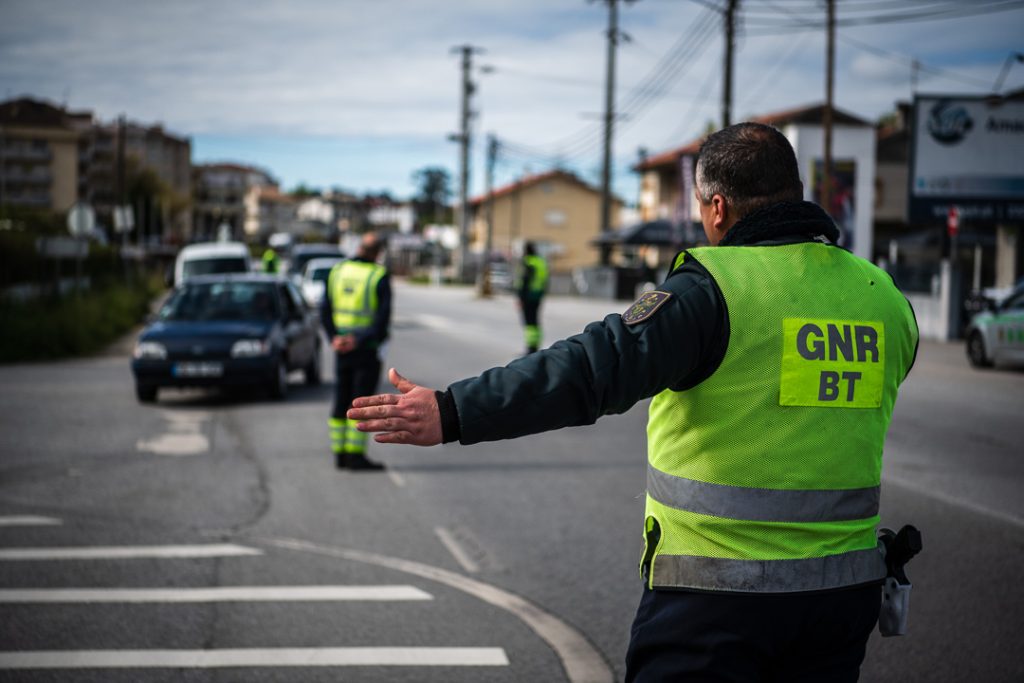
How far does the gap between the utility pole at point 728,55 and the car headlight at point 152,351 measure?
1759 centimetres

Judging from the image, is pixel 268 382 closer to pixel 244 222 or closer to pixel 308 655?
pixel 308 655

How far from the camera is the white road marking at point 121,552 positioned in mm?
6699

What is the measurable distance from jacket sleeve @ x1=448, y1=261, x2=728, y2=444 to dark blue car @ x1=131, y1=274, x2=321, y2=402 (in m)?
11.6

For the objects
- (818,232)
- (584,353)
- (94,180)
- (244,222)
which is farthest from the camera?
(244,222)

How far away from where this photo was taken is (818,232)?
272 cm

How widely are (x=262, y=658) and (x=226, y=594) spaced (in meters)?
1.09

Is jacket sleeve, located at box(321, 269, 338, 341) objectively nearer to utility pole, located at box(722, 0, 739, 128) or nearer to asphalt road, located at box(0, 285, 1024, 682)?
asphalt road, located at box(0, 285, 1024, 682)

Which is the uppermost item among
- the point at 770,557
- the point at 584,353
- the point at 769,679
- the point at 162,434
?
the point at 584,353

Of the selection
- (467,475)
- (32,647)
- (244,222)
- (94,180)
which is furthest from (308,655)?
(244,222)

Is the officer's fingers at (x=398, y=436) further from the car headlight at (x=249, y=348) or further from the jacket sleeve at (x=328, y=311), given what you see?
the car headlight at (x=249, y=348)

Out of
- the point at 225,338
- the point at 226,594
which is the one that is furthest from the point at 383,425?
the point at 225,338

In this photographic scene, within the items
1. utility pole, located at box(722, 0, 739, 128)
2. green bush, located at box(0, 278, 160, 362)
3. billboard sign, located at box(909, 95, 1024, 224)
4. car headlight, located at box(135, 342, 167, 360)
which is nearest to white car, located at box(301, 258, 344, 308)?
green bush, located at box(0, 278, 160, 362)

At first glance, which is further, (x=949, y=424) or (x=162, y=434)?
(x=949, y=424)

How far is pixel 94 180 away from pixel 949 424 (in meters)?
134
